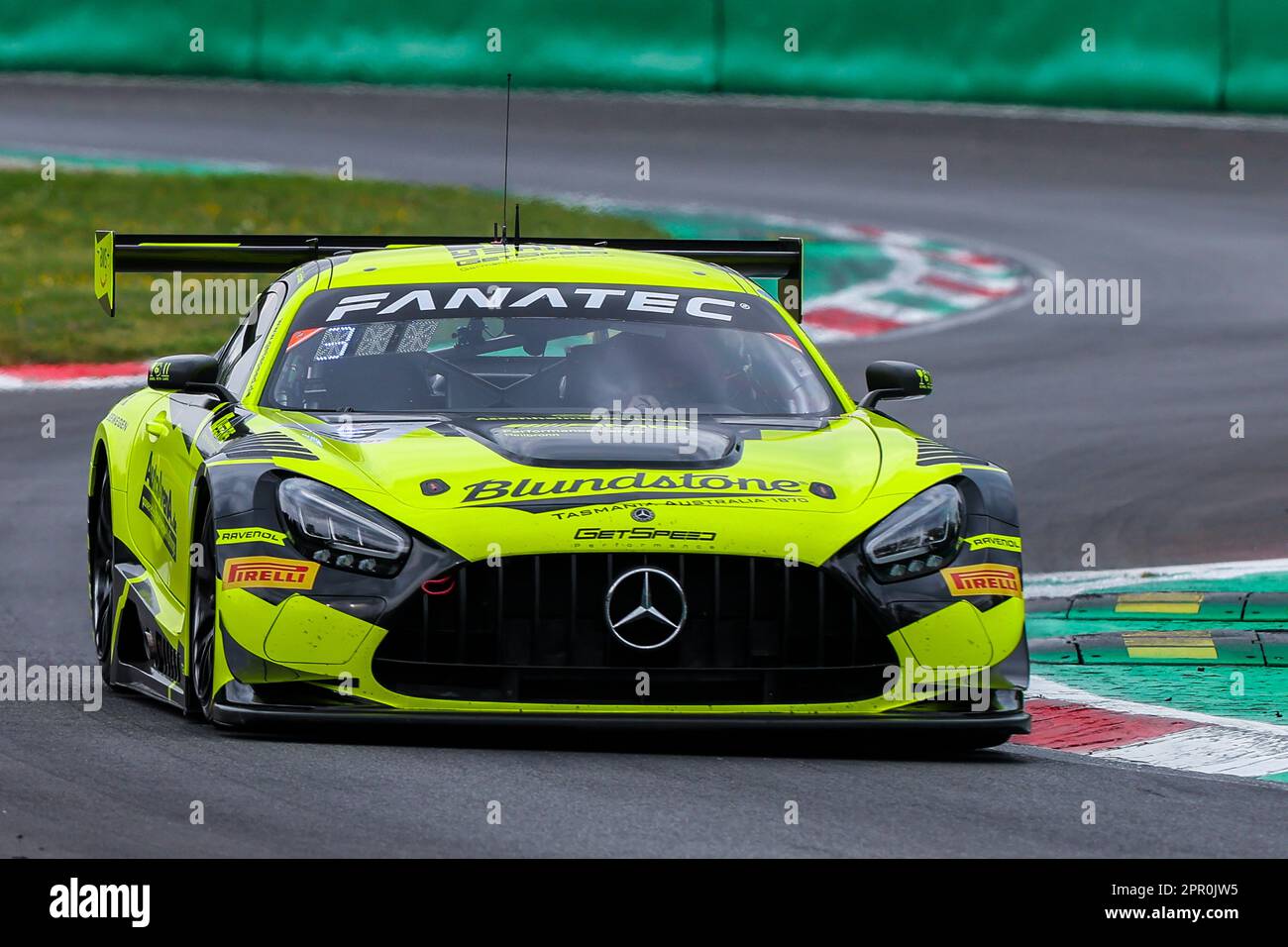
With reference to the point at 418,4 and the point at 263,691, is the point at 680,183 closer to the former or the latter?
the point at 418,4

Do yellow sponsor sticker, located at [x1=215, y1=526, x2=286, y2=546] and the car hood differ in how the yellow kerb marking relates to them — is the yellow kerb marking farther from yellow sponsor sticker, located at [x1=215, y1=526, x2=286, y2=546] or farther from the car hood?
yellow sponsor sticker, located at [x1=215, y1=526, x2=286, y2=546]

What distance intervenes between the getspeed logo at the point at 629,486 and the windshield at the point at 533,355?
779mm

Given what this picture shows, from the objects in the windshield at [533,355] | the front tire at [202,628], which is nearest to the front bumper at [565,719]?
the front tire at [202,628]

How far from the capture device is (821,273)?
18.7 m

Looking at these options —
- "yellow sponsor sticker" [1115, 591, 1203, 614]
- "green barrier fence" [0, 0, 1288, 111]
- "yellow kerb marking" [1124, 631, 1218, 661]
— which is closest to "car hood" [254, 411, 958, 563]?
"yellow kerb marking" [1124, 631, 1218, 661]

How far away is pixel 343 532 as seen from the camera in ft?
19.7

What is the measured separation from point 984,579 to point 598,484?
98cm

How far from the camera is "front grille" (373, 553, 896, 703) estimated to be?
5961 millimetres

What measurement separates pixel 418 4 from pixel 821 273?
8042mm

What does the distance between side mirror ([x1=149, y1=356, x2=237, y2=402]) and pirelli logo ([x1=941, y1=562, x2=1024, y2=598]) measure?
2136mm

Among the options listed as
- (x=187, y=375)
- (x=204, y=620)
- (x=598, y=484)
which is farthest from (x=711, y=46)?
(x=598, y=484)

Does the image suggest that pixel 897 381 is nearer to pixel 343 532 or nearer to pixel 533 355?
pixel 533 355
